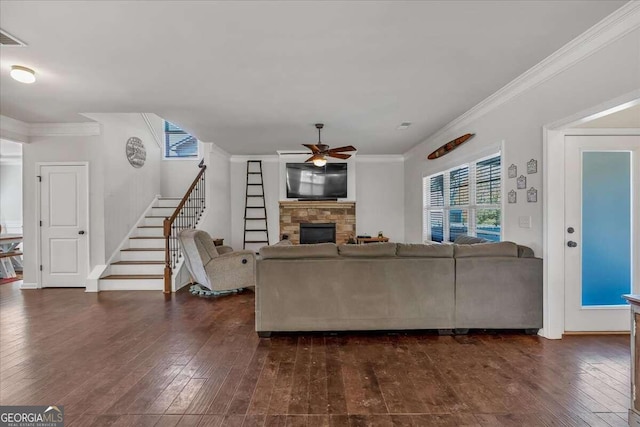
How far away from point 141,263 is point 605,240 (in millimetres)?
6417

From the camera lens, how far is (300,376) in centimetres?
244

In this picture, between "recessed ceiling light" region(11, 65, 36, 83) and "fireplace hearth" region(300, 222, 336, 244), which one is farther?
"fireplace hearth" region(300, 222, 336, 244)

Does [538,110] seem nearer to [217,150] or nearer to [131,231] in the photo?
[217,150]

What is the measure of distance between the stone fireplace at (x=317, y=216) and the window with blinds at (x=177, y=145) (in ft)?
8.80

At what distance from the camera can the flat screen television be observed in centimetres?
740

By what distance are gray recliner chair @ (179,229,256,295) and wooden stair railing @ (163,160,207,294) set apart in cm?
41

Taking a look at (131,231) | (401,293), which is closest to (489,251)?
(401,293)

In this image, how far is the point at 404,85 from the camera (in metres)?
3.50

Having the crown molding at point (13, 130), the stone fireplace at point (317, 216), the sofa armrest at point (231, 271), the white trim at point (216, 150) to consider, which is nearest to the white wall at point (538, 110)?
the stone fireplace at point (317, 216)

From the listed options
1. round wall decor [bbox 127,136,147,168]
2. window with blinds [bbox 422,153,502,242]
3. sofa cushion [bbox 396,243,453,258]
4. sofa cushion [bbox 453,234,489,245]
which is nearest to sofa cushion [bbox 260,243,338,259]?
sofa cushion [bbox 396,243,453,258]

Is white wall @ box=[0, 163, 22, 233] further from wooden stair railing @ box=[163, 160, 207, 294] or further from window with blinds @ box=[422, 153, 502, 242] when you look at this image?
window with blinds @ box=[422, 153, 502, 242]

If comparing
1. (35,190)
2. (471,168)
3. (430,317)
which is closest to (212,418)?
(430,317)

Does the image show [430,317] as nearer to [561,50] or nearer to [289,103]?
[561,50]

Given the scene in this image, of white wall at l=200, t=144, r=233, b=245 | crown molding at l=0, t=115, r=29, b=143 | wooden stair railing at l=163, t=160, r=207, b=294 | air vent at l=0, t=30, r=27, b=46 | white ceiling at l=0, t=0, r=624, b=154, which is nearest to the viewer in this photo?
white ceiling at l=0, t=0, r=624, b=154
